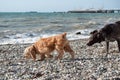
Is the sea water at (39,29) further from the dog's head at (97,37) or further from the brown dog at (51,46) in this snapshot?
the brown dog at (51,46)

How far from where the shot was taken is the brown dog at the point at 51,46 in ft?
36.7

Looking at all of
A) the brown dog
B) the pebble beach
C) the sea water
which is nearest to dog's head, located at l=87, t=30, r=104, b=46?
the pebble beach

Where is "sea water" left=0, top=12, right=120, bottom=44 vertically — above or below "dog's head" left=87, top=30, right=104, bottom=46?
below

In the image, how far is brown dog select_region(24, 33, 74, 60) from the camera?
11195 mm

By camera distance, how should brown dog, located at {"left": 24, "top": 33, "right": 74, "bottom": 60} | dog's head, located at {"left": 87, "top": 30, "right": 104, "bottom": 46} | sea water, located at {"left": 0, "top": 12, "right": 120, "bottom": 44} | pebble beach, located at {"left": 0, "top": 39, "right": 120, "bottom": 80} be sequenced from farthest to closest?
sea water, located at {"left": 0, "top": 12, "right": 120, "bottom": 44}, dog's head, located at {"left": 87, "top": 30, "right": 104, "bottom": 46}, brown dog, located at {"left": 24, "top": 33, "right": 74, "bottom": 60}, pebble beach, located at {"left": 0, "top": 39, "right": 120, "bottom": 80}

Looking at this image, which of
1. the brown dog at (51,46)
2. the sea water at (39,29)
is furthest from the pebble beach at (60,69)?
the sea water at (39,29)

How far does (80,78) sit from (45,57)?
3.78 meters

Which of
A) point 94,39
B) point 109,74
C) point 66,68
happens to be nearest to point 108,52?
point 94,39

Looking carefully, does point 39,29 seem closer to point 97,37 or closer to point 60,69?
point 97,37

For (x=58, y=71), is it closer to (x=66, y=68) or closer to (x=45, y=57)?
(x=66, y=68)

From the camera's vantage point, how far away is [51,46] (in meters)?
11.4

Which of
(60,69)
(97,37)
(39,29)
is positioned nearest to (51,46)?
(60,69)

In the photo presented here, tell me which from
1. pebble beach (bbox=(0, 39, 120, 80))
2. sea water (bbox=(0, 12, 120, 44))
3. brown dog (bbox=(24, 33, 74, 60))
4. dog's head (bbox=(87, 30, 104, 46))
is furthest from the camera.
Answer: sea water (bbox=(0, 12, 120, 44))

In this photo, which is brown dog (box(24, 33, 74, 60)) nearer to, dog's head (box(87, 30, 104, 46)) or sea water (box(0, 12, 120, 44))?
dog's head (box(87, 30, 104, 46))
